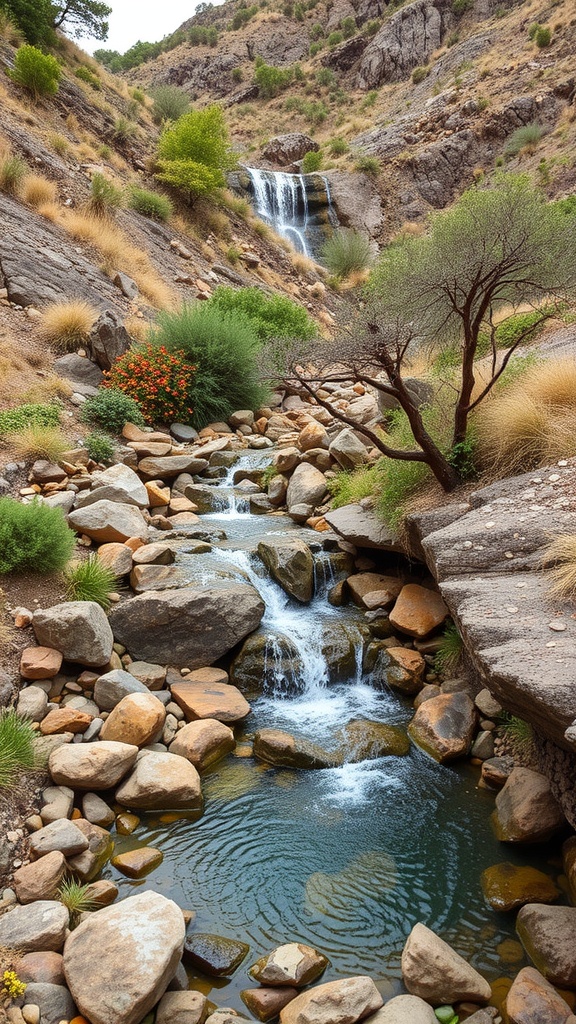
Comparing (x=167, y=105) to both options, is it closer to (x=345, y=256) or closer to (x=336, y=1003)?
(x=345, y=256)

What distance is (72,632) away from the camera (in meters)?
4.49

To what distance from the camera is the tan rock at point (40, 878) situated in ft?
10.1

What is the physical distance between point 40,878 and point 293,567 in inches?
139

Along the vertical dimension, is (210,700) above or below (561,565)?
below

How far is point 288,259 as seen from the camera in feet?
68.1

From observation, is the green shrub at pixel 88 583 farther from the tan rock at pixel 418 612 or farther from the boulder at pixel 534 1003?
the boulder at pixel 534 1003

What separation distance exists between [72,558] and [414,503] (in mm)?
3151

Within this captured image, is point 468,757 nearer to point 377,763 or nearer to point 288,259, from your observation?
point 377,763

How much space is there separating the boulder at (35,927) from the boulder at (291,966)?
2.99ft

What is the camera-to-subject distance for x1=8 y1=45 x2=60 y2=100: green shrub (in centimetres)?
1476

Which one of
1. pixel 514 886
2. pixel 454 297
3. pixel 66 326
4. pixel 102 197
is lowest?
pixel 514 886

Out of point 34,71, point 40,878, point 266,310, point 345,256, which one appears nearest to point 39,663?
point 40,878

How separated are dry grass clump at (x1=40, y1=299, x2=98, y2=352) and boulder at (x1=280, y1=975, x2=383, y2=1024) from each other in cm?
903

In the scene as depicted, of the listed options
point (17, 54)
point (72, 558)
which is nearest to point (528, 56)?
point (17, 54)
